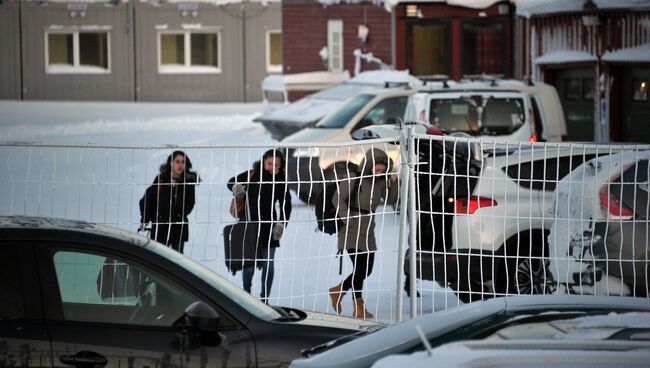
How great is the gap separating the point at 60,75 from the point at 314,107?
22.3m

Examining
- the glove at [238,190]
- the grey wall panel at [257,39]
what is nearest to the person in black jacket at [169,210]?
the glove at [238,190]

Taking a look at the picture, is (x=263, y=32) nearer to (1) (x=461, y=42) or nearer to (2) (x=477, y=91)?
(1) (x=461, y=42)

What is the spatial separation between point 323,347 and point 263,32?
3949cm

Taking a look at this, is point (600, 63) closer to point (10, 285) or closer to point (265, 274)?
point (265, 274)

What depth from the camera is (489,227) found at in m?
10.0

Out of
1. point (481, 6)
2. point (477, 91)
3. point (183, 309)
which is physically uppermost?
point (481, 6)

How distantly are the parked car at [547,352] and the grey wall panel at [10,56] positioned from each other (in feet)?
138

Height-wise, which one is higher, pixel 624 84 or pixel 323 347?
pixel 624 84

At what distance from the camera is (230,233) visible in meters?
9.41

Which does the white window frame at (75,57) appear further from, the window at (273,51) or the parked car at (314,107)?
the parked car at (314,107)

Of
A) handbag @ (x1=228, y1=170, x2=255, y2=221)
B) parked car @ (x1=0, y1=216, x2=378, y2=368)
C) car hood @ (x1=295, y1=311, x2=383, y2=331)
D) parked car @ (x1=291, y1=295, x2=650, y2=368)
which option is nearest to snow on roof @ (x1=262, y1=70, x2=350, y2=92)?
handbag @ (x1=228, y1=170, x2=255, y2=221)

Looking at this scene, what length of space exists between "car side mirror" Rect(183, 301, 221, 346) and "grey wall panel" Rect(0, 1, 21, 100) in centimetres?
4005

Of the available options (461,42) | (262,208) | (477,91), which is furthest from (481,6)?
(262,208)

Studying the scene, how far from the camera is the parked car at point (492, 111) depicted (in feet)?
58.1
